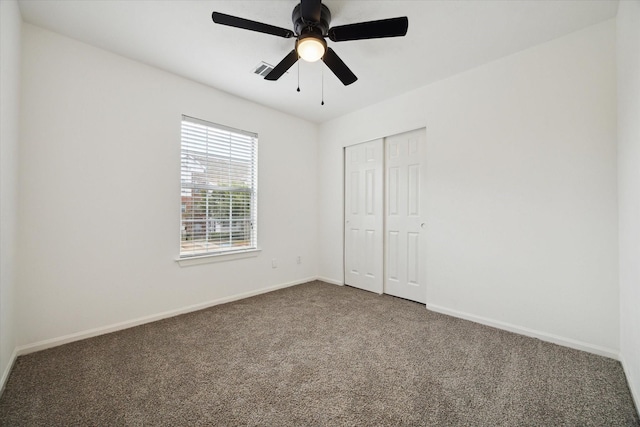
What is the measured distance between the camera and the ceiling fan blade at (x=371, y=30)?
1.69m

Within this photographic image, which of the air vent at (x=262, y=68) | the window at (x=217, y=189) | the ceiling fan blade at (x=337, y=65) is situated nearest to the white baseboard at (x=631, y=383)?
the ceiling fan blade at (x=337, y=65)

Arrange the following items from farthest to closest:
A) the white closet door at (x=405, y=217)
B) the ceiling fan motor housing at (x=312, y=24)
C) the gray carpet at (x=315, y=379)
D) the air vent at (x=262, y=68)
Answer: the white closet door at (x=405, y=217) < the air vent at (x=262, y=68) < the ceiling fan motor housing at (x=312, y=24) < the gray carpet at (x=315, y=379)

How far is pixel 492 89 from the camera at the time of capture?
263 cm

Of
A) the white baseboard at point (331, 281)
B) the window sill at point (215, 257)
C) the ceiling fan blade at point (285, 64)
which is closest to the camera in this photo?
the ceiling fan blade at point (285, 64)

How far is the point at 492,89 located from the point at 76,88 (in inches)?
152

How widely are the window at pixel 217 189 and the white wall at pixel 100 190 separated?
0.12m

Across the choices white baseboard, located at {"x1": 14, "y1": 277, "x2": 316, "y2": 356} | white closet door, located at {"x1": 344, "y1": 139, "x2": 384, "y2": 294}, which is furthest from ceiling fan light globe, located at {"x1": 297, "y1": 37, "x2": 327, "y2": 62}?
white baseboard, located at {"x1": 14, "y1": 277, "x2": 316, "y2": 356}

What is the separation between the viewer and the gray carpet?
1.47 metres

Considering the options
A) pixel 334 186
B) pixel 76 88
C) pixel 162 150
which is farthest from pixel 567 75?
pixel 76 88

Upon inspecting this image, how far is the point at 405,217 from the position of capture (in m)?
3.42

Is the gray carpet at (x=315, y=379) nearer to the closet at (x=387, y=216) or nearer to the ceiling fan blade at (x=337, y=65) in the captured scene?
the closet at (x=387, y=216)

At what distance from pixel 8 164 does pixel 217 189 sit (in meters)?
1.69

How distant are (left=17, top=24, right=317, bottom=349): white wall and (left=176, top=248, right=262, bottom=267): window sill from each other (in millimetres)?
61

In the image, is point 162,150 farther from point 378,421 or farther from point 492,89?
point 492,89
